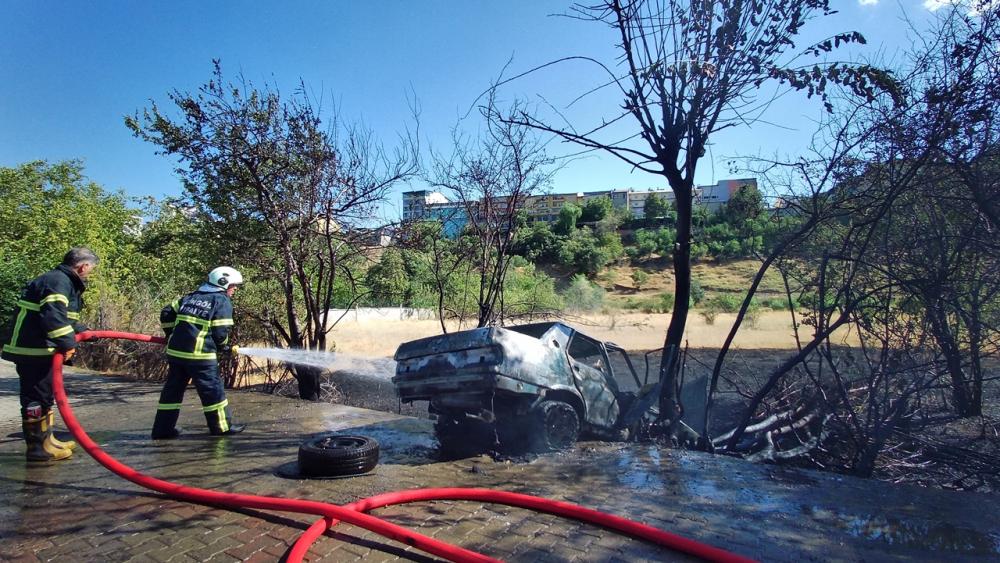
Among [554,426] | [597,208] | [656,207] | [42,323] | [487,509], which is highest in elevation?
[597,208]

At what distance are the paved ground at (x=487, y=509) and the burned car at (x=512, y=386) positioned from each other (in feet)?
1.07

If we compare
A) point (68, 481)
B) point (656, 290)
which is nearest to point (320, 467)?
point (68, 481)

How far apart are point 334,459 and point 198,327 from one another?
213 cm

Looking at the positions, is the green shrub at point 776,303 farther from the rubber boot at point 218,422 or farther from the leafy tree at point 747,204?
the rubber boot at point 218,422

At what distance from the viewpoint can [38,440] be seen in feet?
15.6

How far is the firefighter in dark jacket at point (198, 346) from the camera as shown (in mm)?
5281

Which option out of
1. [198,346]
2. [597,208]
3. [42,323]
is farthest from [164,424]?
[597,208]

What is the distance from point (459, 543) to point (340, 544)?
2.35ft

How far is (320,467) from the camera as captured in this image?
173 inches

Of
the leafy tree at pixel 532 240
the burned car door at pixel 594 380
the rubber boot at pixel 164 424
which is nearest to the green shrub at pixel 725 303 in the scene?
the leafy tree at pixel 532 240

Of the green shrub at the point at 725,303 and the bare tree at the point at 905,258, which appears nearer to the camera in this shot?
the bare tree at the point at 905,258

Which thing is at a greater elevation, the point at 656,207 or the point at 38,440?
the point at 656,207

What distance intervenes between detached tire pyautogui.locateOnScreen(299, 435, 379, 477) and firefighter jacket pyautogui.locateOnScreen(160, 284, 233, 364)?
5.38 feet

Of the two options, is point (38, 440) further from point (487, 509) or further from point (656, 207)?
point (656, 207)
